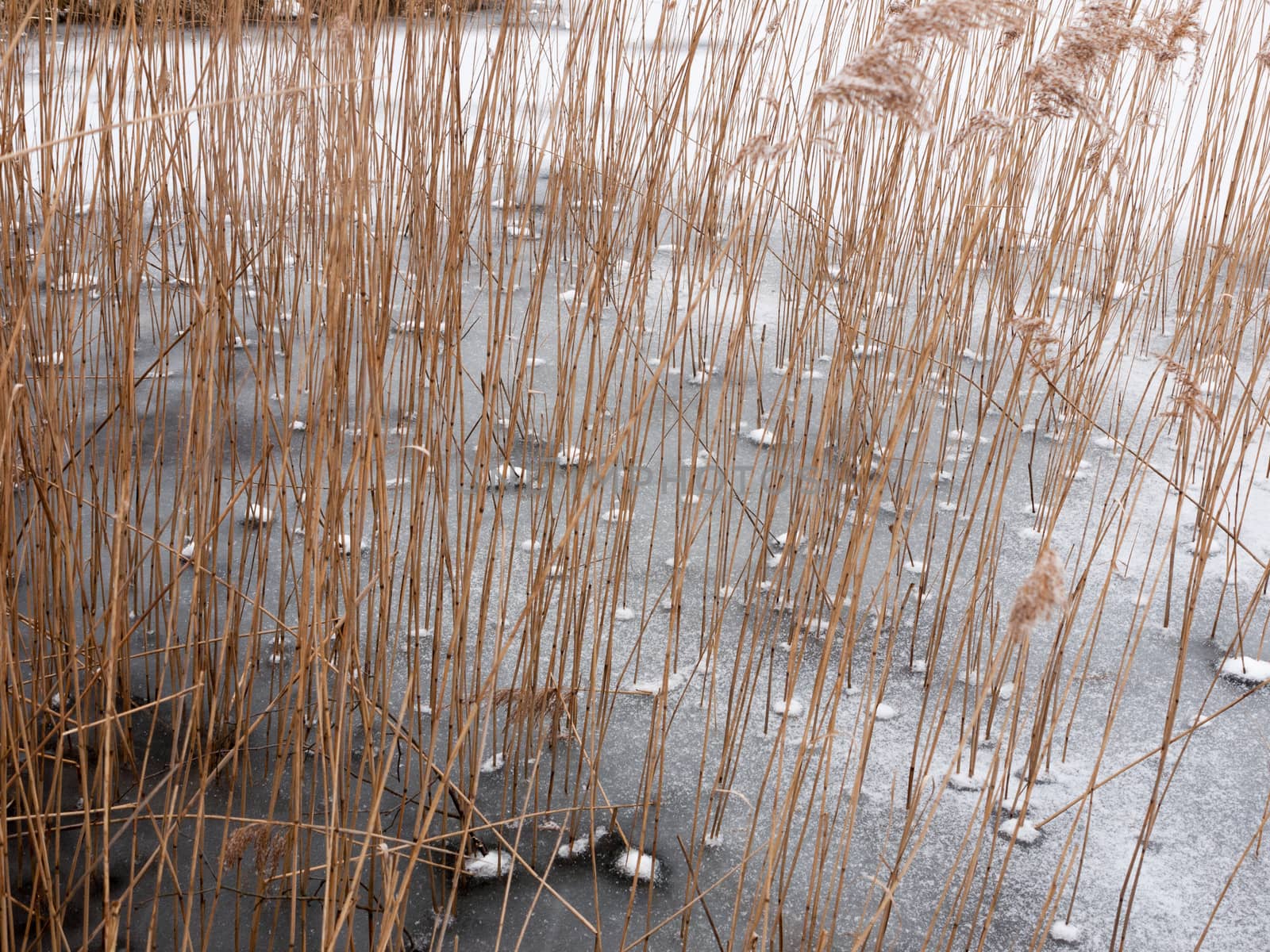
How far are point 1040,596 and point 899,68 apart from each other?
322 millimetres

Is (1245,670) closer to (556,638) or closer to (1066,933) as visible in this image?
(1066,933)

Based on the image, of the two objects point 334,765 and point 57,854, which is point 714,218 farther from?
point 57,854

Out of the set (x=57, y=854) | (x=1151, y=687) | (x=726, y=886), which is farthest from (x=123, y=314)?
(x=1151, y=687)

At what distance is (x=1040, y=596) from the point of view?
1.90ft

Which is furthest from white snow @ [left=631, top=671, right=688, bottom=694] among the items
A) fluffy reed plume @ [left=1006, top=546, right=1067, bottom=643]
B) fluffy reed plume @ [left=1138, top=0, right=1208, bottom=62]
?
fluffy reed plume @ [left=1138, top=0, right=1208, bottom=62]

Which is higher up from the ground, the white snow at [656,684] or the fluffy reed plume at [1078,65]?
the fluffy reed plume at [1078,65]

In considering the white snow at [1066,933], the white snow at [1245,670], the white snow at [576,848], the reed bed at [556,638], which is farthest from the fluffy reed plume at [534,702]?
the white snow at [1245,670]

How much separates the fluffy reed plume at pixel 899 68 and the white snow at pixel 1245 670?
3.29 ft

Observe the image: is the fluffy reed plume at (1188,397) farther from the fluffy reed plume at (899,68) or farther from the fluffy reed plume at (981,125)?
the fluffy reed plume at (899,68)

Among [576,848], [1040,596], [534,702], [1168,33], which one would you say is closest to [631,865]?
[576,848]

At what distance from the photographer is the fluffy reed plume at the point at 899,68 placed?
0.64 meters

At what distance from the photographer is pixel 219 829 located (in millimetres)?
1105

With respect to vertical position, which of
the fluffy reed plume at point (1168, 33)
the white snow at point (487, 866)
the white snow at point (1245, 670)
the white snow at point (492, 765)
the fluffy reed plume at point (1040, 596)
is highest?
the fluffy reed plume at point (1168, 33)

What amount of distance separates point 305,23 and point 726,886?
996mm
